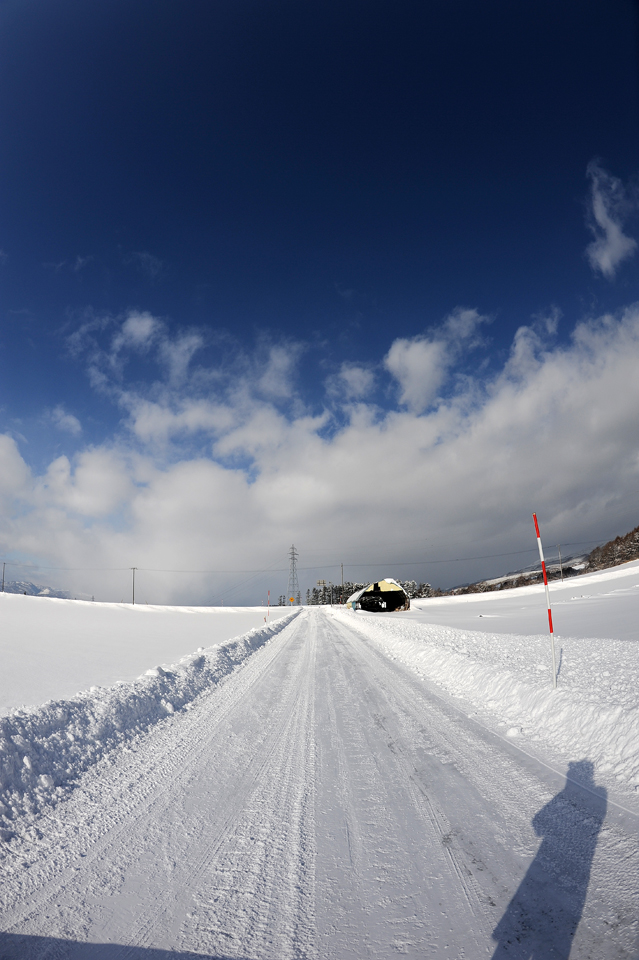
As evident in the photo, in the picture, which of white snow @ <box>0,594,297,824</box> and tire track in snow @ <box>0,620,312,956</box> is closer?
tire track in snow @ <box>0,620,312,956</box>

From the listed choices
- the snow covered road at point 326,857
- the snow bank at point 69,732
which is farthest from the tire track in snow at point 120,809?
the snow bank at point 69,732

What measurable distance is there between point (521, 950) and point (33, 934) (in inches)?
102

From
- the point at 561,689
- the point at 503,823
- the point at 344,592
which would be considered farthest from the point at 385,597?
the point at 344,592

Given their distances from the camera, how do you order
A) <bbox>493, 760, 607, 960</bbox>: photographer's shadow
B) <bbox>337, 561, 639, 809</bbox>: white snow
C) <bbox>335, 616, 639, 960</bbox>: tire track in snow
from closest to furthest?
1. <bbox>493, 760, 607, 960</bbox>: photographer's shadow
2. <bbox>335, 616, 639, 960</bbox>: tire track in snow
3. <bbox>337, 561, 639, 809</bbox>: white snow

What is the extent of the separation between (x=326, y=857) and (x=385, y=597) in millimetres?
35938

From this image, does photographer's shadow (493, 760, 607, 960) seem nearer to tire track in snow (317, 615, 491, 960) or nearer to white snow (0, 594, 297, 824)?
tire track in snow (317, 615, 491, 960)

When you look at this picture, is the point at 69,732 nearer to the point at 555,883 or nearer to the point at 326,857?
the point at 326,857

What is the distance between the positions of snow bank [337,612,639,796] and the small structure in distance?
2675 cm

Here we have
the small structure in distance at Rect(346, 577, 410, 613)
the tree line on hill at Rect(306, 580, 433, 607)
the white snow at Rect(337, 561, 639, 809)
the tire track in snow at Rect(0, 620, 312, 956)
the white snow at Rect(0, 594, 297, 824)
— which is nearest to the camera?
the tire track in snow at Rect(0, 620, 312, 956)

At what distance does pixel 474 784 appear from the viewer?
11.9ft

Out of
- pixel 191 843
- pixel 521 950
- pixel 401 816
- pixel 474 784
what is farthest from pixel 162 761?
pixel 521 950

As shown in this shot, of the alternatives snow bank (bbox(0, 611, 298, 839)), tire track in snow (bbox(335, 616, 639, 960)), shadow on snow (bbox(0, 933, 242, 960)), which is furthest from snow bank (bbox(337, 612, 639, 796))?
snow bank (bbox(0, 611, 298, 839))

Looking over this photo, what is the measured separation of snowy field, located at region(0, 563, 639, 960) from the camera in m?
2.17

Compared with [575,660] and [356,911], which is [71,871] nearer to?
[356,911]
